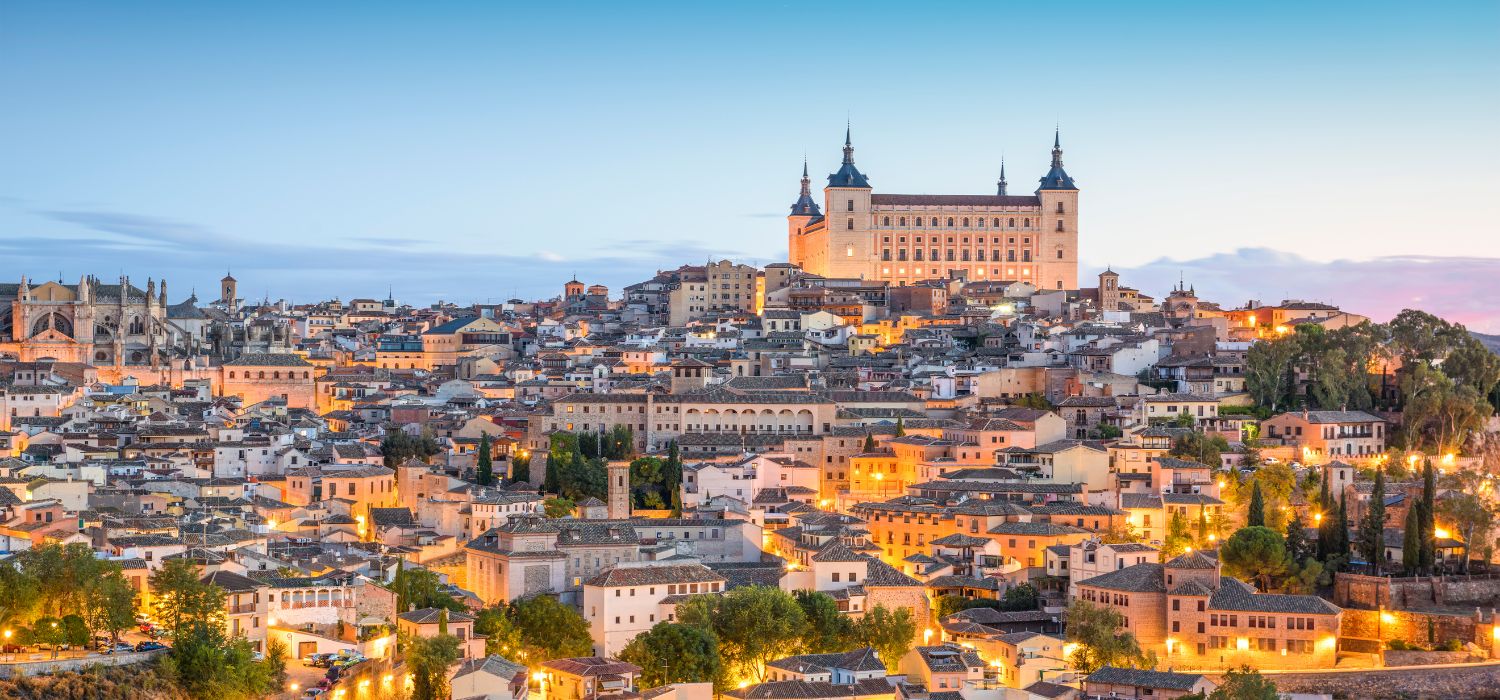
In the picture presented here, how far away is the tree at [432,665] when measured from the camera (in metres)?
24.8

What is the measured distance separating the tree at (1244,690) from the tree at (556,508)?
12.2 meters

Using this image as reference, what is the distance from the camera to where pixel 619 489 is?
114ft

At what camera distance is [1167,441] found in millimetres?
36594

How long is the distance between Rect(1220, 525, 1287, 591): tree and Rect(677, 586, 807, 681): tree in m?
8.19

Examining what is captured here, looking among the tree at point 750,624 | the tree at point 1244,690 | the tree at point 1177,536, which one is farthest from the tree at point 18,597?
the tree at point 1177,536

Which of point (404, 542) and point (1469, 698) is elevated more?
point (404, 542)

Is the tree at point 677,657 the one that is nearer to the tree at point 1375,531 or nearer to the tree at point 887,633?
the tree at point 887,633

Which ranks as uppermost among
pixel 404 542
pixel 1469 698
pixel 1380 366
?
pixel 1380 366

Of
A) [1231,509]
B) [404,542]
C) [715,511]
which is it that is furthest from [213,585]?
[1231,509]

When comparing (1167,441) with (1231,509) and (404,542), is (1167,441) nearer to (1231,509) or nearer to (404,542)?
(1231,509)

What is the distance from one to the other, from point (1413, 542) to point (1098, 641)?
7219 mm

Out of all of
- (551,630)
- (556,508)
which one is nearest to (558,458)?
(556,508)

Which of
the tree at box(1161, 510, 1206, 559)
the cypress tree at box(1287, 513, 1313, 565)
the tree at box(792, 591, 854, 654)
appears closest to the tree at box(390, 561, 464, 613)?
the tree at box(792, 591, 854, 654)

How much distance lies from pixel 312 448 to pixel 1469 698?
22227 mm
